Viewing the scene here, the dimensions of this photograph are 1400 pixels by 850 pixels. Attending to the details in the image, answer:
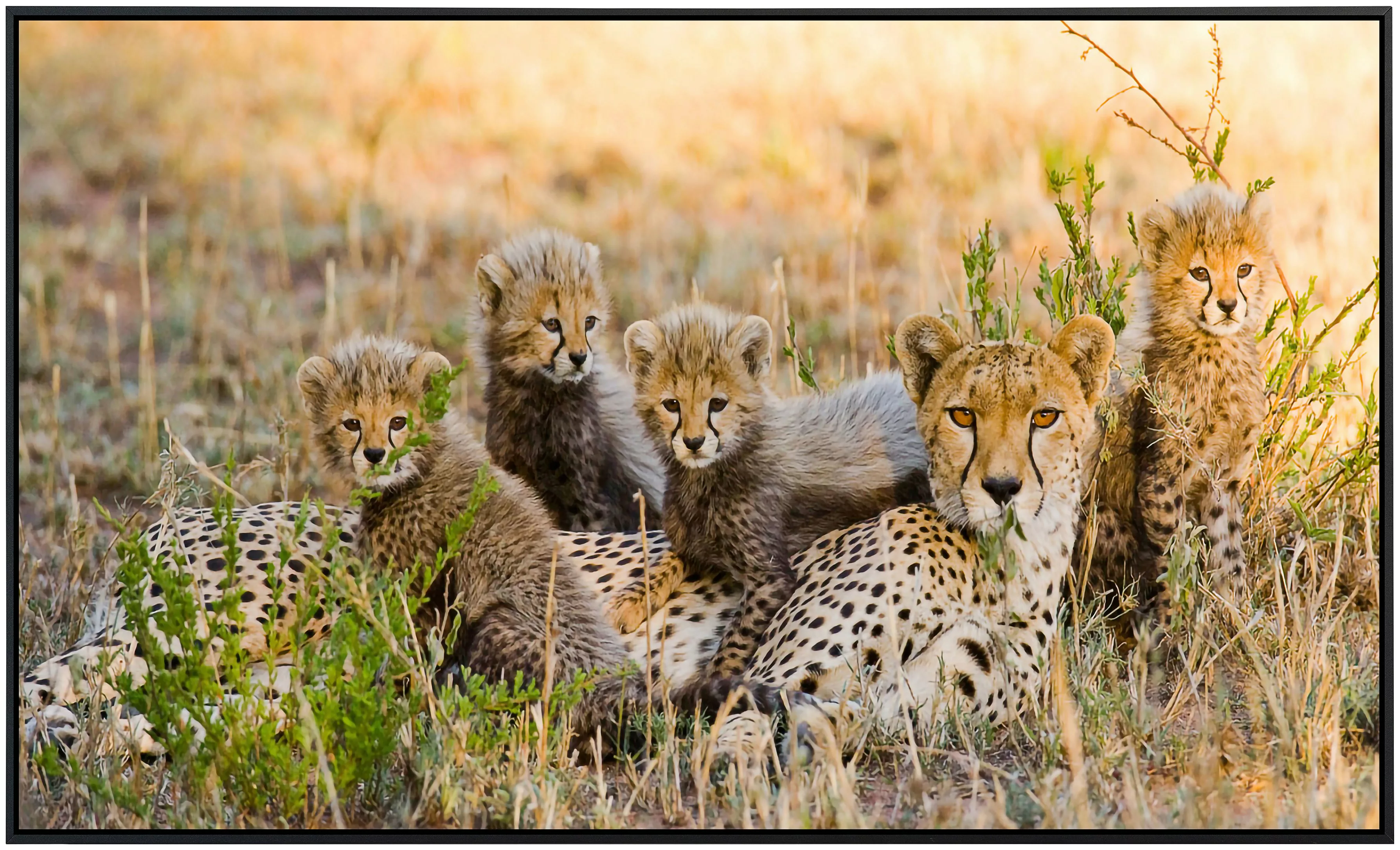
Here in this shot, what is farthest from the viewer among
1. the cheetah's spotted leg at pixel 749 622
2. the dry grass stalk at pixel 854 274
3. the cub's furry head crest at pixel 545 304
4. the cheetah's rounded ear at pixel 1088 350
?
the dry grass stalk at pixel 854 274

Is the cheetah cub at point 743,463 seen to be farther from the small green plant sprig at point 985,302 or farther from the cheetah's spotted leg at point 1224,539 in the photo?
the cheetah's spotted leg at point 1224,539

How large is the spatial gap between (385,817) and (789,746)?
0.77 m

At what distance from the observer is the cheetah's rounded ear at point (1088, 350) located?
316 cm

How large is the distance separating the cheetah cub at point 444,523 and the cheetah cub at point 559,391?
21.2 inches

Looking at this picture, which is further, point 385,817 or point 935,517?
point 935,517

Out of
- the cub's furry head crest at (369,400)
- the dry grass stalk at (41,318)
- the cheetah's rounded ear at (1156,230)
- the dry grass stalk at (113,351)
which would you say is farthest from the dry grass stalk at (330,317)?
the cheetah's rounded ear at (1156,230)

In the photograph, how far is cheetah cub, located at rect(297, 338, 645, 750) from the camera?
125 inches

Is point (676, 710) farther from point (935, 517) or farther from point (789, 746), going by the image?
point (935, 517)

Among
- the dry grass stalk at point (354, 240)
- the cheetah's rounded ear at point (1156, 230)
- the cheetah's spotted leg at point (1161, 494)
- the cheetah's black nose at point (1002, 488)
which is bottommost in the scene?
the cheetah's spotted leg at point (1161, 494)

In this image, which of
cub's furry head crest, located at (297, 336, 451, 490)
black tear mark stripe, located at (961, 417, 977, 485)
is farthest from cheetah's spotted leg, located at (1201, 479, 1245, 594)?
cub's furry head crest, located at (297, 336, 451, 490)

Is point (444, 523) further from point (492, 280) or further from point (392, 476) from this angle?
point (492, 280)

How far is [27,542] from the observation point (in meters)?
4.39

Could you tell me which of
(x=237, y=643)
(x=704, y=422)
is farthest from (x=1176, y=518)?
(x=237, y=643)

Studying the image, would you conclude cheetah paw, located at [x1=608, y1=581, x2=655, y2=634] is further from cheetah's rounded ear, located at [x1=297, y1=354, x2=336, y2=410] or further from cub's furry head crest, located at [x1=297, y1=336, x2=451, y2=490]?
cheetah's rounded ear, located at [x1=297, y1=354, x2=336, y2=410]
